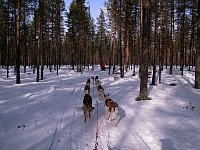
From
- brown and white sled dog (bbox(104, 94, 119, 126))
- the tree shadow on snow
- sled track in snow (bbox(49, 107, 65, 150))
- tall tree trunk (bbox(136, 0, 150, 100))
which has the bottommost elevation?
the tree shadow on snow

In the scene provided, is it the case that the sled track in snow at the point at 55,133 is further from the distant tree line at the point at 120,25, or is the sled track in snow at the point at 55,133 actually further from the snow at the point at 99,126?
the distant tree line at the point at 120,25

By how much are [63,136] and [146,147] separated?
287cm

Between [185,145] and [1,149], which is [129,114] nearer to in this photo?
[185,145]

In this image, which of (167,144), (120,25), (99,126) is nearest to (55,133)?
(99,126)

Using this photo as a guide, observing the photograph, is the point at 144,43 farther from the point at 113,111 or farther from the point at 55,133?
the point at 55,133

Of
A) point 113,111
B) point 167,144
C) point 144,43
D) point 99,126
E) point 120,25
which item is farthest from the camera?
point 120,25

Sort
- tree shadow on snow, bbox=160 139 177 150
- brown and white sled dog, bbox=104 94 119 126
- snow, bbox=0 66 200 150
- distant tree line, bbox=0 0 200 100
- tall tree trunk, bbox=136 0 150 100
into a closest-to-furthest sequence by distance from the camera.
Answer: tree shadow on snow, bbox=160 139 177 150
snow, bbox=0 66 200 150
brown and white sled dog, bbox=104 94 119 126
tall tree trunk, bbox=136 0 150 100
distant tree line, bbox=0 0 200 100

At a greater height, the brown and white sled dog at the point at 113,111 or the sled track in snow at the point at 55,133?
the brown and white sled dog at the point at 113,111

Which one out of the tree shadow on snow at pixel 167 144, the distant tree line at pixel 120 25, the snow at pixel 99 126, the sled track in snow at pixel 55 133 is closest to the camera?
the sled track in snow at pixel 55 133

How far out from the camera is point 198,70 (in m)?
20.2

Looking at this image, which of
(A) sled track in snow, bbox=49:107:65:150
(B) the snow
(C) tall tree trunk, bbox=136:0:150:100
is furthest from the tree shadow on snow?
(C) tall tree trunk, bbox=136:0:150:100

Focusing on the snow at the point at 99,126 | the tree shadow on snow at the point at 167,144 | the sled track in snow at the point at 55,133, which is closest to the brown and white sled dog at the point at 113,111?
the snow at the point at 99,126

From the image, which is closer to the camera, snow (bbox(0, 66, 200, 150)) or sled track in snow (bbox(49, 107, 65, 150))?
sled track in snow (bbox(49, 107, 65, 150))

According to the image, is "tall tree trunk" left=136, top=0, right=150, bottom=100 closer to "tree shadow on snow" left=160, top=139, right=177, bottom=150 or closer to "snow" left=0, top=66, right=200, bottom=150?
"snow" left=0, top=66, right=200, bottom=150
